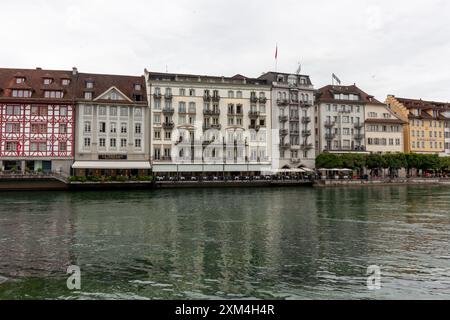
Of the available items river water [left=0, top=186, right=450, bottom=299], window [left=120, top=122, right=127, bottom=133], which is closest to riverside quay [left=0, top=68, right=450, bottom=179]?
window [left=120, top=122, right=127, bottom=133]

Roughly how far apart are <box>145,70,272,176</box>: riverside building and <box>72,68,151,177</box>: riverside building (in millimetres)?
2323

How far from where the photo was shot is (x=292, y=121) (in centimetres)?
8356

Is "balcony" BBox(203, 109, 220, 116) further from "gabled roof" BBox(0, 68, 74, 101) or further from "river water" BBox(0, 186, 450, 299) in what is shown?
"river water" BBox(0, 186, 450, 299)

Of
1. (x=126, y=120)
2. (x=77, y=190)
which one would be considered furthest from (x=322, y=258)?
(x=126, y=120)

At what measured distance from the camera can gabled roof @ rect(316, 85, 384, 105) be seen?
289ft

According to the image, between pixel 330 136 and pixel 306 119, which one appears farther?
pixel 330 136

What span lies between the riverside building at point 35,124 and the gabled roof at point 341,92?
168 feet

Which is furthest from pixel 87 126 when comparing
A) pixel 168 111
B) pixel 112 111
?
pixel 168 111

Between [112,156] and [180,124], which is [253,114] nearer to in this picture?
[180,124]

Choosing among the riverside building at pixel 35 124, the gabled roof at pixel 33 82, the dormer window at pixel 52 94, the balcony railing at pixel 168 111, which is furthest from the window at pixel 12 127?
the balcony railing at pixel 168 111

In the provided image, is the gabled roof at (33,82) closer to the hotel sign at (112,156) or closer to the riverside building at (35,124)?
the riverside building at (35,124)

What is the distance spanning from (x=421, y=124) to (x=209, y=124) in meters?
54.0
